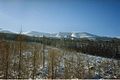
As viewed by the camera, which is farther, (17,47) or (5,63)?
(17,47)

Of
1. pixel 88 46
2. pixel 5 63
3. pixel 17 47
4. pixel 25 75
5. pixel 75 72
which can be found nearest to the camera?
pixel 5 63

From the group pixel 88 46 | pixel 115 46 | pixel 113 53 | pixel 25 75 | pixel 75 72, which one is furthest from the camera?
pixel 88 46

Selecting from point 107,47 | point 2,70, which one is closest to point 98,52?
point 107,47

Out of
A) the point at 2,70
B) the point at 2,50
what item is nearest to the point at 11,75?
the point at 2,70

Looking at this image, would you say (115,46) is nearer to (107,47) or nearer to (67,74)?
(107,47)

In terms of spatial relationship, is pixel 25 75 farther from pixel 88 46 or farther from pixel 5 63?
pixel 88 46

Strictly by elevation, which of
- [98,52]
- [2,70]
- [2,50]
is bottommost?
[98,52]

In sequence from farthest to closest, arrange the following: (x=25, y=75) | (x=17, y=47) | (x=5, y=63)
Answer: (x=17, y=47)
(x=25, y=75)
(x=5, y=63)

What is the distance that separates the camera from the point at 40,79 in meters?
5.43

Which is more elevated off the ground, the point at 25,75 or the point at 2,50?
the point at 2,50

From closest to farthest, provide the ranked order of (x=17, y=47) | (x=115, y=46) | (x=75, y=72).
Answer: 1. (x=75, y=72)
2. (x=17, y=47)
3. (x=115, y=46)

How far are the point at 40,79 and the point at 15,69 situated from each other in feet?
4.12

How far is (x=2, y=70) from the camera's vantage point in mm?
5273

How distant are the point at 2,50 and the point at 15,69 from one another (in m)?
0.92
